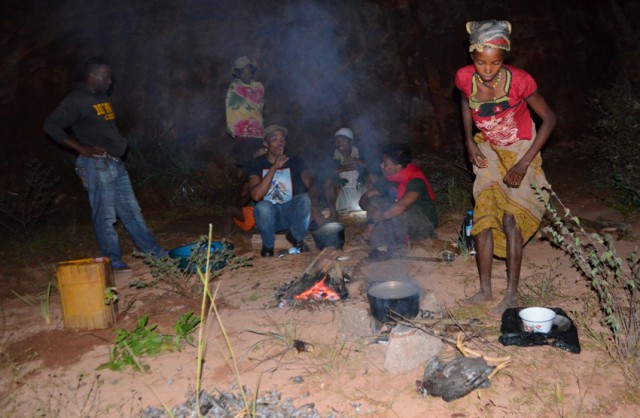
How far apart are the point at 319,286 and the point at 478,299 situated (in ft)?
4.09

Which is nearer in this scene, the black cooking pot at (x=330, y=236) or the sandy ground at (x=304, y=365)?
the sandy ground at (x=304, y=365)

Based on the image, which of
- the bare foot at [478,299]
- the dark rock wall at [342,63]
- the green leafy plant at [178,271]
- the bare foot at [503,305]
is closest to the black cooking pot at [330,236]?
the green leafy plant at [178,271]

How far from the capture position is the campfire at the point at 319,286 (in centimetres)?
404

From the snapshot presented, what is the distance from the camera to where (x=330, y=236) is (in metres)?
5.30

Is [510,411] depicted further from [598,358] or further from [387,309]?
[387,309]

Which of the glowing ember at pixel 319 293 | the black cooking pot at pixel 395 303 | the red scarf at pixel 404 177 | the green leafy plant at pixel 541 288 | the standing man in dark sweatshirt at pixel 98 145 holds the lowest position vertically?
the green leafy plant at pixel 541 288

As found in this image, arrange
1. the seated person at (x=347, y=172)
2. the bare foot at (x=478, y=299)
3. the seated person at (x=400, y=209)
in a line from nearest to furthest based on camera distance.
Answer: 1. the bare foot at (x=478, y=299)
2. the seated person at (x=400, y=209)
3. the seated person at (x=347, y=172)

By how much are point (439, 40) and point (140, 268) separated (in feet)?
22.7

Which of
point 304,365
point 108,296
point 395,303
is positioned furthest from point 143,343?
point 395,303

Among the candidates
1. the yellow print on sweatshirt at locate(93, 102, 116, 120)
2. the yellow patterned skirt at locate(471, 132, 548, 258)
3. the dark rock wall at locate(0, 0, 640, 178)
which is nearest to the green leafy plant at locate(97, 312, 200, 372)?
the yellow patterned skirt at locate(471, 132, 548, 258)

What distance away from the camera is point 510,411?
2.55 m

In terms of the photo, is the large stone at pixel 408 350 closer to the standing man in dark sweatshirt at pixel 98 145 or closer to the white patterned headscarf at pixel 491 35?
the white patterned headscarf at pixel 491 35

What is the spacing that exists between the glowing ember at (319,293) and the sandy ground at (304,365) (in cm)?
11

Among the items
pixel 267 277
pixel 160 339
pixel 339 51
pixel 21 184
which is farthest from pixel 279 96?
pixel 160 339
